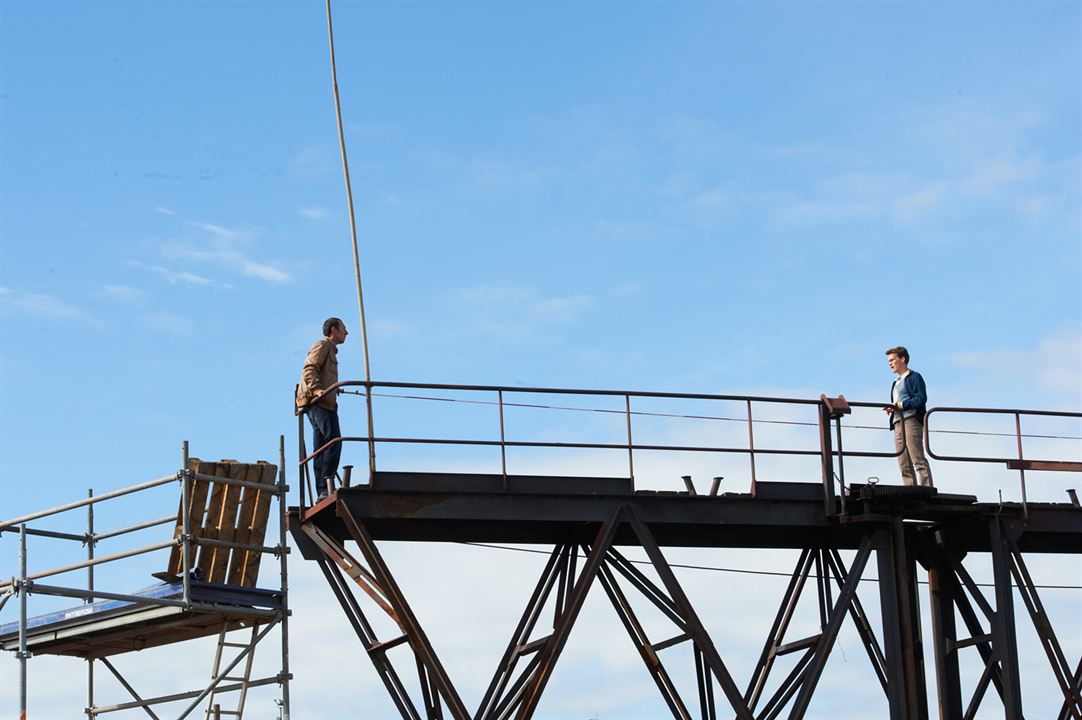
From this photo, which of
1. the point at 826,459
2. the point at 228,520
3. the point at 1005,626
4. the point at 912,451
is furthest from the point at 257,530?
the point at 1005,626

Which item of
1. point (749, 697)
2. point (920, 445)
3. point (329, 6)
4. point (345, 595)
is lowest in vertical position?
point (749, 697)

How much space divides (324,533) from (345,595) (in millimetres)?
815

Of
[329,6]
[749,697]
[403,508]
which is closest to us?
[403,508]

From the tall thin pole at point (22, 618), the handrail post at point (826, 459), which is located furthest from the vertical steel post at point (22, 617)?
the handrail post at point (826, 459)

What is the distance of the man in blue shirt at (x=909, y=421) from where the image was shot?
24.1m

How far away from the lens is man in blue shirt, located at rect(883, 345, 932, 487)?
79.0ft

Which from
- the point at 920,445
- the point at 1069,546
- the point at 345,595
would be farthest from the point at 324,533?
the point at 1069,546

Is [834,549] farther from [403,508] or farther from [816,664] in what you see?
[403,508]

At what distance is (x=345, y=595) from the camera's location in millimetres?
22172

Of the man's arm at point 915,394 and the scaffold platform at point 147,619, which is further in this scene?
the man's arm at point 915,394

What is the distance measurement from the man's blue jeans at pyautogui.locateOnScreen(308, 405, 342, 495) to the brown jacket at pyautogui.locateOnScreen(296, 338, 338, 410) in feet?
0.35

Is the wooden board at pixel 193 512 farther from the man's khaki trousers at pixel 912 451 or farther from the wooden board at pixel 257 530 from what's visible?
the man's khaki trousers at pixel 912 451

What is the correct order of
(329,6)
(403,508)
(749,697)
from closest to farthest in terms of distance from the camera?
(403,508) < (749,697) < (329,6)

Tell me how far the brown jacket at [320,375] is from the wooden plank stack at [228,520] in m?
1.05
